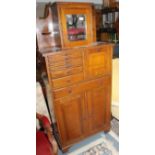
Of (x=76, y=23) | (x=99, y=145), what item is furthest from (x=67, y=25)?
(x=99, y=145)

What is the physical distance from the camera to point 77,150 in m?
1.75

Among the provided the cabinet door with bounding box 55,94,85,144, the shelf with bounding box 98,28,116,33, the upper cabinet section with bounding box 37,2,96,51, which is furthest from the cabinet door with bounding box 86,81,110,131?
the shelf with bounding box 98,28,116,33

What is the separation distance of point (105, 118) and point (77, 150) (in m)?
0.54

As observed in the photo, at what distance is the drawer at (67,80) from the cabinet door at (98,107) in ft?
0.73

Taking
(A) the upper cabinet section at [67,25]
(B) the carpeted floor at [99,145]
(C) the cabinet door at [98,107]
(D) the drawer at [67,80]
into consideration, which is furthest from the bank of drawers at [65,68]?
(B) the carpeted floor at [99,145]

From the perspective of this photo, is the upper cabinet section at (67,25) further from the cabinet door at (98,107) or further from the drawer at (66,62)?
the cabinet door at (98,107)

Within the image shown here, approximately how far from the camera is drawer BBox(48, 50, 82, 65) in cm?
127

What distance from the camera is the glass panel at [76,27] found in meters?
1.35

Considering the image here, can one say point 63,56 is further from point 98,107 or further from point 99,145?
point 99,145

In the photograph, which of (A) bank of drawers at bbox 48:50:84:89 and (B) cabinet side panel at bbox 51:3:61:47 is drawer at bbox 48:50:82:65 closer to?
(A) bank of drawers at bbox 48:50:84:89

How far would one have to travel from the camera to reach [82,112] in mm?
1601

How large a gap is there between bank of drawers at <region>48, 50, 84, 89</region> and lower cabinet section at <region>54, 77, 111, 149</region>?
0.14m
